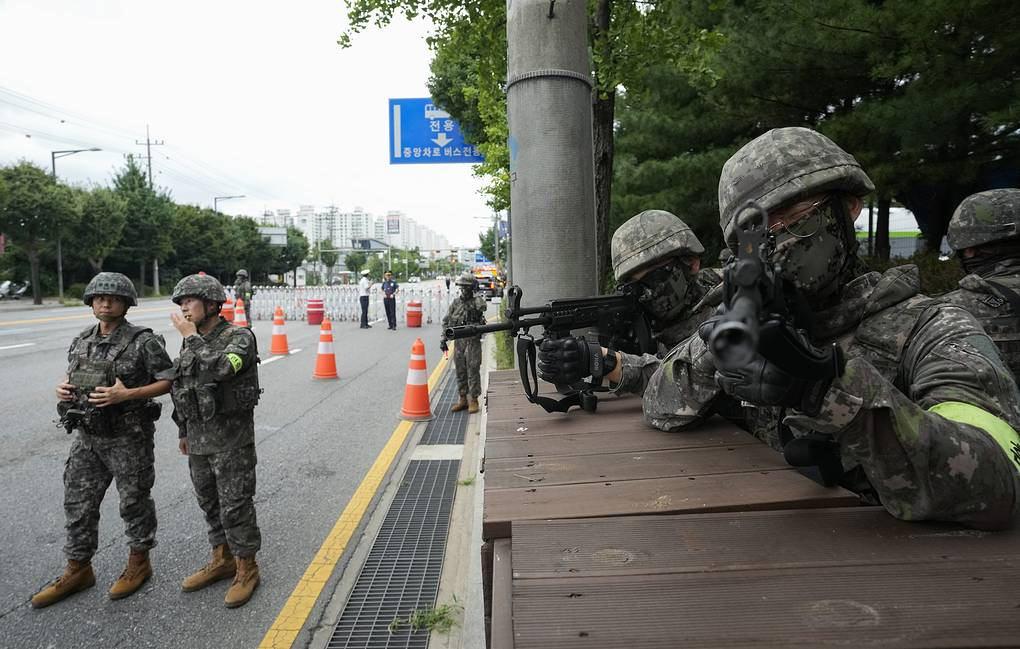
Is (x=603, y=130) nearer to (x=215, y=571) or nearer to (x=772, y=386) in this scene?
(x=215, y=571)

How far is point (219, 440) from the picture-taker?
3475 mm

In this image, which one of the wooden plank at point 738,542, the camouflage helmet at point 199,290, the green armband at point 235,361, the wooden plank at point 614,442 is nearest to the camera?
the wooden plank at point 738,542

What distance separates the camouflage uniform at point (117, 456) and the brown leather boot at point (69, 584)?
5 cm

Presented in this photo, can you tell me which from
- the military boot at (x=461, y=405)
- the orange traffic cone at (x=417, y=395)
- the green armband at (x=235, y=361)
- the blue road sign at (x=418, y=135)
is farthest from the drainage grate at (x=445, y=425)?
the blue road sign at (x=418, y=135)

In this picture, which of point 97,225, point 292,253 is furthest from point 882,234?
point 292,253

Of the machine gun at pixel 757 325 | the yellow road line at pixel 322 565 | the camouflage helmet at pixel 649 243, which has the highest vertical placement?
the camouflage helmet at pixel 649 243

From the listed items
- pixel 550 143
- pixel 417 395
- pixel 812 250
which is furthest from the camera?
pixel 417 395

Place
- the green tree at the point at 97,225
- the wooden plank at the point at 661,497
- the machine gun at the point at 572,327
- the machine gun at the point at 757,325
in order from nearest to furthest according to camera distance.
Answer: the machine gun at the point at 757,325 < the wooden plank at the point at 661,497 < the machine gun at the point at 572,327 < the green tree at the point at 97,225

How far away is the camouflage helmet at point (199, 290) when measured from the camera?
363cm

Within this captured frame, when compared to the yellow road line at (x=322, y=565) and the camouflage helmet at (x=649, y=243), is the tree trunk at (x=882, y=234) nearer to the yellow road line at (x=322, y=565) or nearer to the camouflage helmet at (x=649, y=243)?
the camouflage helmet at (x=649, y=243)

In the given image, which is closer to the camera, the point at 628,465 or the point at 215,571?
the point at 628,465

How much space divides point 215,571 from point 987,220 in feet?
15.1

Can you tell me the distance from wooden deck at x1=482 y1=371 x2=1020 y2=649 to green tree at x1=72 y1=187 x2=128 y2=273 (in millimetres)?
38515

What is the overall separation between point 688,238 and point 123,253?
4639cm
